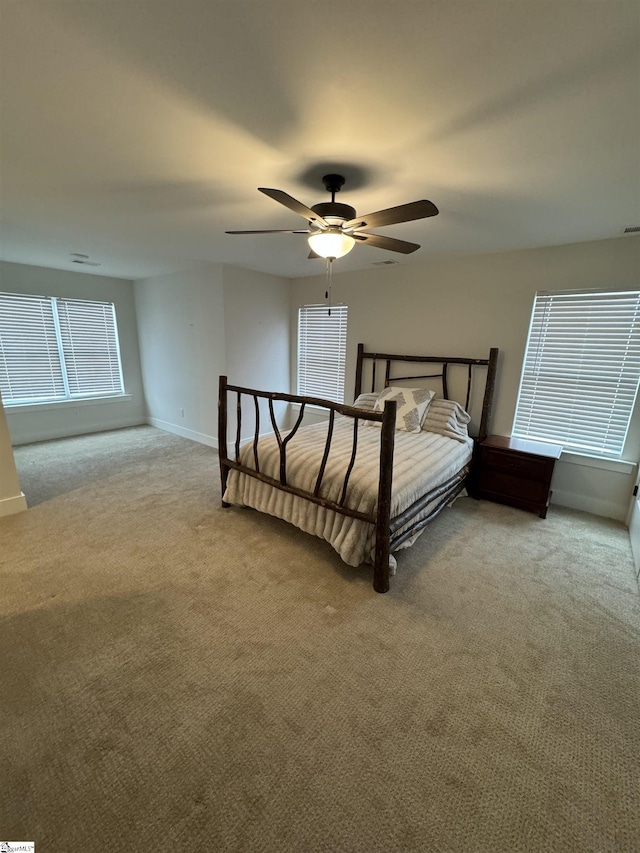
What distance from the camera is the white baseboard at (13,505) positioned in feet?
9.52

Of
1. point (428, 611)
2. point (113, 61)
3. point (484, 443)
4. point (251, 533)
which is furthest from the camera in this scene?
point (484, 443)

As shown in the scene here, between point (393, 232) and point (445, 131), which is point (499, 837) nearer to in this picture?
point (445, 131)

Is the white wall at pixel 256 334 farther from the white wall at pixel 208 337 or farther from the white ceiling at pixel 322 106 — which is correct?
the white ceiling at pixel 322 106

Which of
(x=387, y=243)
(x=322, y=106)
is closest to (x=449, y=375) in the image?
(x=387, y=243)

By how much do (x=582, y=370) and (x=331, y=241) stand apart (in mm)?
2717

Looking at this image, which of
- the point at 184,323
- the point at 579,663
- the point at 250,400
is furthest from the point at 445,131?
the point at 184,323

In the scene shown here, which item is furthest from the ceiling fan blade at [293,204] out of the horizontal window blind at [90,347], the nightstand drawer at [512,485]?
the horizontal window blind at [90,347]

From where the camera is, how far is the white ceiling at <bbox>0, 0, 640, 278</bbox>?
99 centimetres

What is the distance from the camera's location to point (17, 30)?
1039 millimetres

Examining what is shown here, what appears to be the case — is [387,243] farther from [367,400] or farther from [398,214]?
[367,400]

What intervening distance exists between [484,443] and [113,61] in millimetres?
3440

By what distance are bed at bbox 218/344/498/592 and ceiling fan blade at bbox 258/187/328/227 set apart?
1002 millimetres

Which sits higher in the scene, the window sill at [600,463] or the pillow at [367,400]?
the pillow at [367,400]

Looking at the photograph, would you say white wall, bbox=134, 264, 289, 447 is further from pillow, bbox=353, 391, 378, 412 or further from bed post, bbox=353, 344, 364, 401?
pillow, bbox=353, 391, 378, 412
